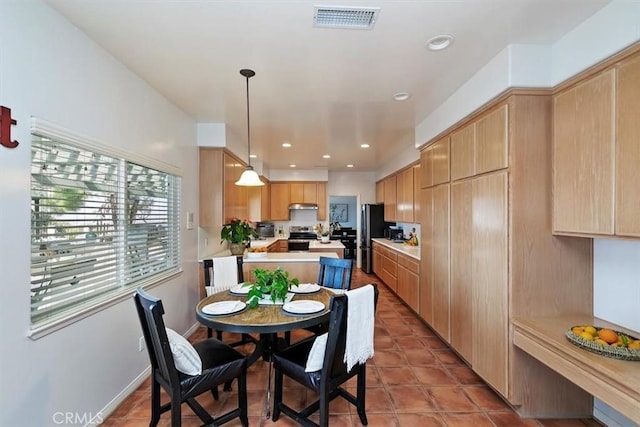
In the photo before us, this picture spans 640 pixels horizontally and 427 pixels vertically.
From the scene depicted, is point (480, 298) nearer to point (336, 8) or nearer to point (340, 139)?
point (336, 8)

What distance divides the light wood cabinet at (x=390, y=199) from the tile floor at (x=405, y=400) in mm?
3368

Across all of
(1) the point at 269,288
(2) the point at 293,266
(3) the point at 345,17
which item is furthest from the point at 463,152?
(2) the point at 293,266

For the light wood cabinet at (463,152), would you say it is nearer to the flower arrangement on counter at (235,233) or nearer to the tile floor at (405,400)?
the tile floor at (405,400)

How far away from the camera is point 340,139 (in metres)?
4.70

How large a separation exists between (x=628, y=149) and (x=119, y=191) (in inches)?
131

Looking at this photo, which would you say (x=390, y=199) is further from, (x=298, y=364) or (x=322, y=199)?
(x=298, y=364)

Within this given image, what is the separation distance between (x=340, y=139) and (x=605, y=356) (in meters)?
3.82

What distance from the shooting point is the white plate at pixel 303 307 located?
212cm

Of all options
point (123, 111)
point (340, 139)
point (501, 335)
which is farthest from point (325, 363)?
point (340, 139)

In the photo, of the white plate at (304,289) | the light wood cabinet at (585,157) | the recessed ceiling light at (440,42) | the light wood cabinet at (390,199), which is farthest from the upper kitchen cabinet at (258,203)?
the light wood cabinet at (585,157)

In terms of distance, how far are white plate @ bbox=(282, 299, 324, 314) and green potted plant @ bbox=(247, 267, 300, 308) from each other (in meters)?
0.12

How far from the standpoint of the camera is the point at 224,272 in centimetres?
314

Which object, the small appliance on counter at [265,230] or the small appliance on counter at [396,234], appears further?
the small appliance on counter at [265,230]

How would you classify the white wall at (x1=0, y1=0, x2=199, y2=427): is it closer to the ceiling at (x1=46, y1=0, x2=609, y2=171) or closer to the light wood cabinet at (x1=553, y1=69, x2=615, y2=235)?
the ceiling at (x1=46, y1=0, x2=609, y2=171)
